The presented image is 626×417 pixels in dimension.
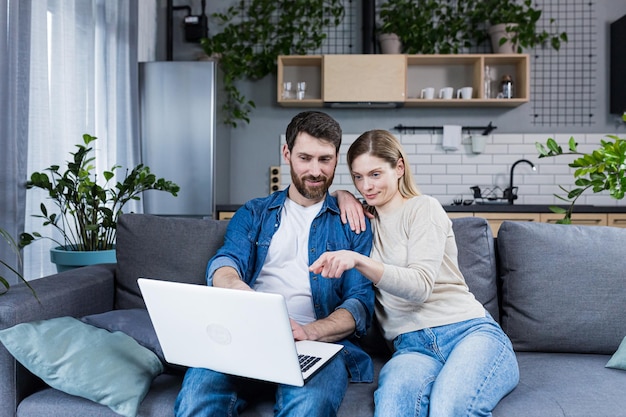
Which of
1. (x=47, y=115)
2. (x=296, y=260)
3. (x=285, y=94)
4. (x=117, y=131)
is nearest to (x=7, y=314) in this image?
Answer: (x=296, y=260)

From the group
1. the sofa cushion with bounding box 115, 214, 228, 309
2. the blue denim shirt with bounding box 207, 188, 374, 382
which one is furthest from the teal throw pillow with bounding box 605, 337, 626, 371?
→ the sofa cushion with bounding box 115, 214, 228, 309

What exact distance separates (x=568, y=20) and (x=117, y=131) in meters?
3.52

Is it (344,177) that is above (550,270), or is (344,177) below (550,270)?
above

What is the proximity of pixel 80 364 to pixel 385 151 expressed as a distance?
3.44ft

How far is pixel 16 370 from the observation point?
1.56m

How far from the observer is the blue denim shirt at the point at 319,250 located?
1.75 meters

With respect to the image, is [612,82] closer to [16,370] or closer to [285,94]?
[285,94]

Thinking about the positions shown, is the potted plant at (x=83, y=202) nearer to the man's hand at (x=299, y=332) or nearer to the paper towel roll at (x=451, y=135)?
the man's hand at (x=299, y=332)

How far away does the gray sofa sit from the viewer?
155cm

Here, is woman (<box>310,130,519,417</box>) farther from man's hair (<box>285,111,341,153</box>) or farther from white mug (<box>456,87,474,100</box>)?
white mug (<box>456,87,474,100</box>)

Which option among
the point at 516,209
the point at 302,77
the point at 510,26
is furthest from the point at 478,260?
the point at 302,77

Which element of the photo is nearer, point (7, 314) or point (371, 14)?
point (7, 314)

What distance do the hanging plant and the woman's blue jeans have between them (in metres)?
3.24

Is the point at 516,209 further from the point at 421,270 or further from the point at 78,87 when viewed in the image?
the point at 78,87
